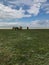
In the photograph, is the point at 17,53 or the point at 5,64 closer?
the point at 5,64

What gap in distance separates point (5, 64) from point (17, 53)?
4514 millimetres

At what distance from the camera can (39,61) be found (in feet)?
69.1

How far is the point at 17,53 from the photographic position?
24.6 m

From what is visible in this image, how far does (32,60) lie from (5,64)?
3.00 m

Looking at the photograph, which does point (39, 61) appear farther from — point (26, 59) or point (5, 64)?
point (5, 64)

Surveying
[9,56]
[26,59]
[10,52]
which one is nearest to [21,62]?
[26,59]

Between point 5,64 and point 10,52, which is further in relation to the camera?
point 10,52

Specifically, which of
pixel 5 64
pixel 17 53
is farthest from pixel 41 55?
pixel 5 64

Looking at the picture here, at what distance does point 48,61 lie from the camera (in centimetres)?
2088

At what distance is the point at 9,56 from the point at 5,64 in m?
2.75

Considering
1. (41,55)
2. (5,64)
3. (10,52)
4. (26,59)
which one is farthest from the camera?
(10,52)

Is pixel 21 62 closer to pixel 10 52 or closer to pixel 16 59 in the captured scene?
pixel 16 59

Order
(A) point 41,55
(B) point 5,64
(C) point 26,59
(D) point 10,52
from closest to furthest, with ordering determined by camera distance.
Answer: (B) point 5,64
(C) point 26,59
(A) point 41,55
(D) point 10,52

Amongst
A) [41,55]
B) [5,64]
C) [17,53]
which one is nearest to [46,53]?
[41,55]
